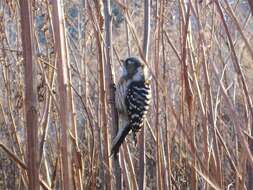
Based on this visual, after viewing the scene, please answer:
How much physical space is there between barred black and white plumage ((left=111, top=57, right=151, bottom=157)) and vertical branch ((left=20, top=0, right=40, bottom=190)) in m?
0.90

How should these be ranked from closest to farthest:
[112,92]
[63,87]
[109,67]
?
[63,87] → [109,67] → [112,92]

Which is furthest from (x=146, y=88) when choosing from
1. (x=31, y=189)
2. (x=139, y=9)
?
(x=31, y=189)

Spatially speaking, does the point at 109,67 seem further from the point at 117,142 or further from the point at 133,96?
the point at 133,96

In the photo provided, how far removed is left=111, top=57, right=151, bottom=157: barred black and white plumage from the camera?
5.66ft

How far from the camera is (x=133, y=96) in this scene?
189 centimetres

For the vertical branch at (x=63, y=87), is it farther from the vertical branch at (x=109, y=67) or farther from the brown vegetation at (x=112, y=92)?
the vertical branch at (x=109, y=67)

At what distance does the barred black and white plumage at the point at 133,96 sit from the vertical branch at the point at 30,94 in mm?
902

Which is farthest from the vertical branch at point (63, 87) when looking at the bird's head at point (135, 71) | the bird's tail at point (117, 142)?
the bird's head at point (135, 71)

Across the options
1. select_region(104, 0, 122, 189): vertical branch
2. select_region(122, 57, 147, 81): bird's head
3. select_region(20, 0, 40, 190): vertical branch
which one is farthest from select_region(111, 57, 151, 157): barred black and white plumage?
select_region(20, 0, 40, 190): vertical branch

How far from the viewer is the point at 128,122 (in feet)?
5.83

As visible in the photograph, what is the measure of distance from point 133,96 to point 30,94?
1.19 meters

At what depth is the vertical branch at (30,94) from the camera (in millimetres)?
693

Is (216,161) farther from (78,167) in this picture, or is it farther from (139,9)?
(139,9)

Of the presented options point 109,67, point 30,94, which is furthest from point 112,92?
point 30,94
